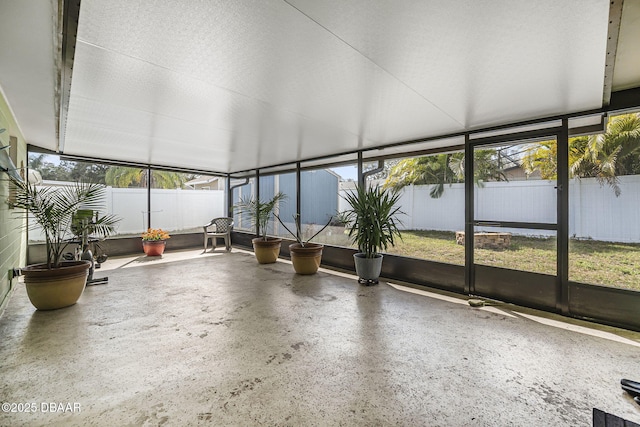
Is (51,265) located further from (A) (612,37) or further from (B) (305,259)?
(A) (612,37)

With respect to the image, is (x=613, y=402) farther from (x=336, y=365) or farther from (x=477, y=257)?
(x=477, y=257)

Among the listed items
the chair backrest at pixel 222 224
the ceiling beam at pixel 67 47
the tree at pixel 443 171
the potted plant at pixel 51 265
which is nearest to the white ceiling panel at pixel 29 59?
the ceiling beam at pixel 67 47

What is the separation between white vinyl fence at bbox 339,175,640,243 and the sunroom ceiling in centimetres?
84

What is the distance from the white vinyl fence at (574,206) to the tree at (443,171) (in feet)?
0.53

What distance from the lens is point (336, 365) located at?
2.04 metres

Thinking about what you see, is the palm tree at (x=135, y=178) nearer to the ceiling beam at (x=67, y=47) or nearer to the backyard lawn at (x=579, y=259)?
the ceiling beam at (x=67, y=47)

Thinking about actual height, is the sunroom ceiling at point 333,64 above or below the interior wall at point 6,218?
above

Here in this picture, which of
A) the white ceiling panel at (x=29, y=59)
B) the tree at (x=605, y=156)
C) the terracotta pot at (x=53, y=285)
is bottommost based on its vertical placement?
the terracotta pot at (x=53, y=285)

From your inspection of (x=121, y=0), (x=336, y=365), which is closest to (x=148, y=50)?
(x=121, y=0)

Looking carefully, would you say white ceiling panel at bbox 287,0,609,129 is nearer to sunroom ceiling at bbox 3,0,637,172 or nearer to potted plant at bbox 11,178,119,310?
sunroom ceiling at bbox 3,0,637,172

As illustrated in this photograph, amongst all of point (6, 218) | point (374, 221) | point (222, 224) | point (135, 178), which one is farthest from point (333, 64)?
point (135, 178)

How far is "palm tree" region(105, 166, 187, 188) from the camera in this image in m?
9.03

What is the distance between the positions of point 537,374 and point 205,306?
3.18m

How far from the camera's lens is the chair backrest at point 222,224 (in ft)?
24.6
